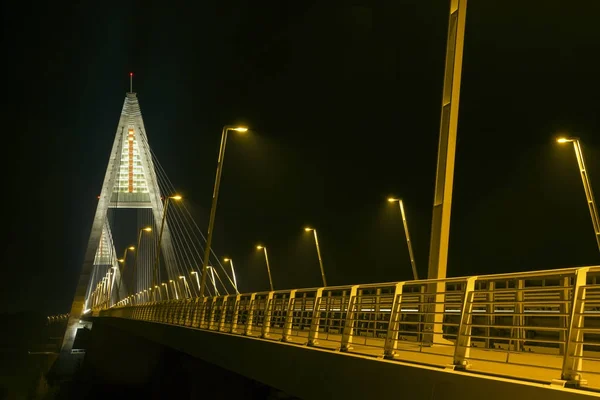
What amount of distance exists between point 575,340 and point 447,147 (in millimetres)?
6703

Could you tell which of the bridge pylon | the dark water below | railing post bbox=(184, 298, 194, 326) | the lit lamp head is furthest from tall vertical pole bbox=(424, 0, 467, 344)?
the bridge pylon

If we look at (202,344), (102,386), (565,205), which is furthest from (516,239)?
(102,386)

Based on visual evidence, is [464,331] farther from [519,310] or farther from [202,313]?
[202,313]

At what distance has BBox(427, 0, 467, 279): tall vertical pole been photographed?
1201cm

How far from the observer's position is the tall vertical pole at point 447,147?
12008mm

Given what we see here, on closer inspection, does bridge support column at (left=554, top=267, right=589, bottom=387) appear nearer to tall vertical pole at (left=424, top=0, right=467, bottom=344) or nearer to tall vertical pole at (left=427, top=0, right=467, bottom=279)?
tall vertical pole at (left=424, top=0, right=467, bottom=344)

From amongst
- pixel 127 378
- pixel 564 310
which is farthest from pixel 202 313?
pixel 127 378

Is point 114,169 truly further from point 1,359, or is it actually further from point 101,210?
point 1,359

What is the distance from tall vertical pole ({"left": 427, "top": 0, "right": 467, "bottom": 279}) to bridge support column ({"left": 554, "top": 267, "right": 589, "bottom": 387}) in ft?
18.6

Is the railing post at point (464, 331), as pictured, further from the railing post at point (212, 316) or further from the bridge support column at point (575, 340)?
the railing post at point (212, 316)

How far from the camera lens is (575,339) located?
596cm

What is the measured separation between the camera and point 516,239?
29.0m

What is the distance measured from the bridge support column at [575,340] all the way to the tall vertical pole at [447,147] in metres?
5.66

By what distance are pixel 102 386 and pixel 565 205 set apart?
105ft
